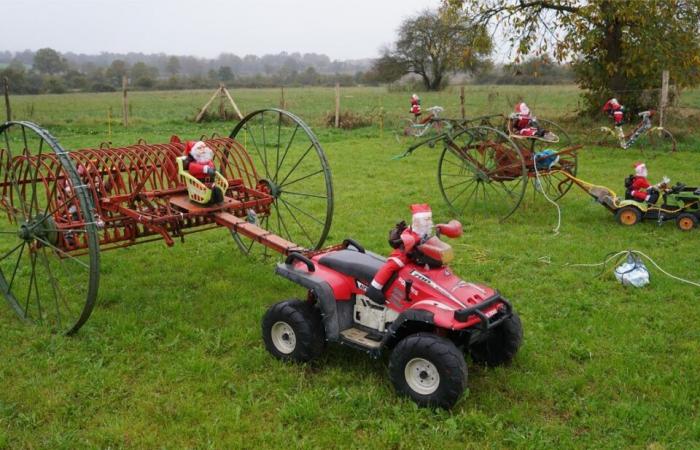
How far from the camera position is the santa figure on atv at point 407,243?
4.24 meters

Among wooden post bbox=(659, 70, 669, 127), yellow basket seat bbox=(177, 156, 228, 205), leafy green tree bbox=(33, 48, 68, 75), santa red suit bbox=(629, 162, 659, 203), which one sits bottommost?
santa red suit bbox=(629, 162, 659, 203)

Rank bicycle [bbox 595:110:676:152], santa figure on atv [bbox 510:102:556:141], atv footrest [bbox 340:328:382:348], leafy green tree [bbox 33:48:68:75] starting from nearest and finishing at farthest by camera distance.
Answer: atv footrest [bbox 340:328:382:348]
santa figure on atv [bbox 510:102:556:141]
bicycle [bbox 595:110:676:152]
leafy green tree [bbox 33:48:68:75]

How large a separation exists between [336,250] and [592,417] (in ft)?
7.43

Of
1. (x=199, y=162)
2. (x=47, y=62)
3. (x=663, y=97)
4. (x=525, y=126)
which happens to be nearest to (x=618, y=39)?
(x=663, y=97)

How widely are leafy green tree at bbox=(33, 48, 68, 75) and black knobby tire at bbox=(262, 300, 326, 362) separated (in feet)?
154

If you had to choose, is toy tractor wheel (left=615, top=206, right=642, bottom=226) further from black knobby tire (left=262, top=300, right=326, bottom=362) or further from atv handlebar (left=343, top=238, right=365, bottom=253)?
black knobby tire (left=262, top=300, right=326, bottom=362)

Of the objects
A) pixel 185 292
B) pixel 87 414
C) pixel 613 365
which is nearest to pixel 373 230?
pixel 185 292

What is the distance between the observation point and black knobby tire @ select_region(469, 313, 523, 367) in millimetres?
4535

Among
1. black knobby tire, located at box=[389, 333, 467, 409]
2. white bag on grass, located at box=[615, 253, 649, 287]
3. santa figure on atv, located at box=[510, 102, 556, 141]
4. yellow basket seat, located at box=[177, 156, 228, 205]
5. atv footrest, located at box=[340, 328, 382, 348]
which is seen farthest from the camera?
santa figure on atv, located at box=[510, 102, 556, 141]

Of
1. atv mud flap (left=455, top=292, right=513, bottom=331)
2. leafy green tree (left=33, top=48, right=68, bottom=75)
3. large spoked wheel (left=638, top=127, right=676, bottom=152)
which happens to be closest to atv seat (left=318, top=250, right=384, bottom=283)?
atv mud flap (left=455, top=292, right=513, bottom=331)

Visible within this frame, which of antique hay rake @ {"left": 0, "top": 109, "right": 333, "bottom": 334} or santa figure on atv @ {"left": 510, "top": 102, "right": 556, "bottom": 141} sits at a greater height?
santa figure on atv @ {"left": 510, "top": 102, "right": 556, "bottom": 141}

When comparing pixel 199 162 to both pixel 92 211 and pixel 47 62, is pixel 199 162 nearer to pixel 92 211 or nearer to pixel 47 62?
pixel 92 211

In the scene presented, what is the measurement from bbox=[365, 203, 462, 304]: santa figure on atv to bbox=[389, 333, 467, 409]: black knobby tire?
0.44m

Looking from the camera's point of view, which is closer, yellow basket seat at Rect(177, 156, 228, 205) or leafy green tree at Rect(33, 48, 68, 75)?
yellow basket seat at Rect(177, 156, 228, 205)
